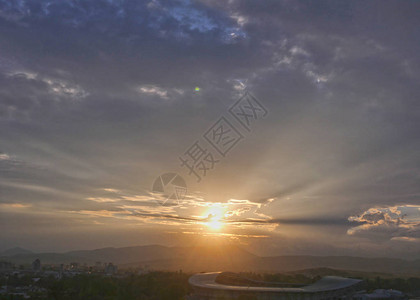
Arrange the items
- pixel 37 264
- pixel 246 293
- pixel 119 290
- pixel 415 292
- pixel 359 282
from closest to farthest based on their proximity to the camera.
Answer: pixel 246 293 → pixel 119 290 → pixel 359 282 → pixel 415 292 → pixel 37 264

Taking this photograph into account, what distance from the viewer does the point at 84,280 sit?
85.2 meters

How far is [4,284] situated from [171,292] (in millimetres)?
55516

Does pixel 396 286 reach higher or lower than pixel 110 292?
lower

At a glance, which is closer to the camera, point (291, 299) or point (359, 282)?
point (291, 299)

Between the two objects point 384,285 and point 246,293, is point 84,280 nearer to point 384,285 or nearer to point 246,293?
point 246,293

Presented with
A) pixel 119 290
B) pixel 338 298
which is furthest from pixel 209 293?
pixel 338 298

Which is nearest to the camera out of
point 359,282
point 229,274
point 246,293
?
point 246,293

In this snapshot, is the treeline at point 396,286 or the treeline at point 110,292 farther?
the treeline at point 396,286

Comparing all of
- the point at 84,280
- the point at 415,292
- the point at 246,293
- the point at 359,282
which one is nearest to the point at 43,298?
the point at 84,280

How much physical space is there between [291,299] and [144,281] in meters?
42.1

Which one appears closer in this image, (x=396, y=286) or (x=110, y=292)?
(x=110, y=292)

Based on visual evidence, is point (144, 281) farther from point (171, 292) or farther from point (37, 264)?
point (37, 264)

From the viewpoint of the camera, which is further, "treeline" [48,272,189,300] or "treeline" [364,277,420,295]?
"treeline" [364,277,420,295]

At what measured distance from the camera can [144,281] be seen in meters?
87.6
